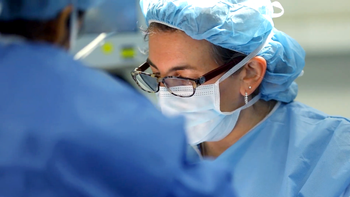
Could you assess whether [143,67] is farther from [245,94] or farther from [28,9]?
[28,9]

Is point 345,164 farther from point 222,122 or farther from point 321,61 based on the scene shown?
point 321,61

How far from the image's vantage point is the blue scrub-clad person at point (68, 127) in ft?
1.52

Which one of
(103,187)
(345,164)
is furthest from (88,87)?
(345,164)

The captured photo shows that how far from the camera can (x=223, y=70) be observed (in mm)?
1219

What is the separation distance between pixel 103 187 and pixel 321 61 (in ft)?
7.83

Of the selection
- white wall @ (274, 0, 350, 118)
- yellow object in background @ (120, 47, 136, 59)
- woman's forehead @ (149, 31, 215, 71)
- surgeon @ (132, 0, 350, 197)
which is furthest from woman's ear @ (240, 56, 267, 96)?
white wall @ (274, 0, 350, 118)

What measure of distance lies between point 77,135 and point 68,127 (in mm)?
15

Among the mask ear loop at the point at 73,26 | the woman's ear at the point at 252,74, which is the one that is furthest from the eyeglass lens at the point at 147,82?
the mask ear loop at the point at 73,26

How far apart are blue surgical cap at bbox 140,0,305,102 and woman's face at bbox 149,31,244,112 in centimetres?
4

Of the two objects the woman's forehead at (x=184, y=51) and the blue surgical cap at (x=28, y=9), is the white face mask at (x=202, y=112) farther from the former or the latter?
the blue surgical cap at (x=28, y=9)

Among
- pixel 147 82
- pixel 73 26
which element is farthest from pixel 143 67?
pixel 73 26

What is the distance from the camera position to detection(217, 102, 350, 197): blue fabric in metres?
1.08

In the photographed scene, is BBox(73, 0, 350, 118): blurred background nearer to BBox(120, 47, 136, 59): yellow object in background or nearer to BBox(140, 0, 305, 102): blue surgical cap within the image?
BBox(120, 47, 136, 59): yellow object in background

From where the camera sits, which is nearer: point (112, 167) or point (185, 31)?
point (112, 167)
